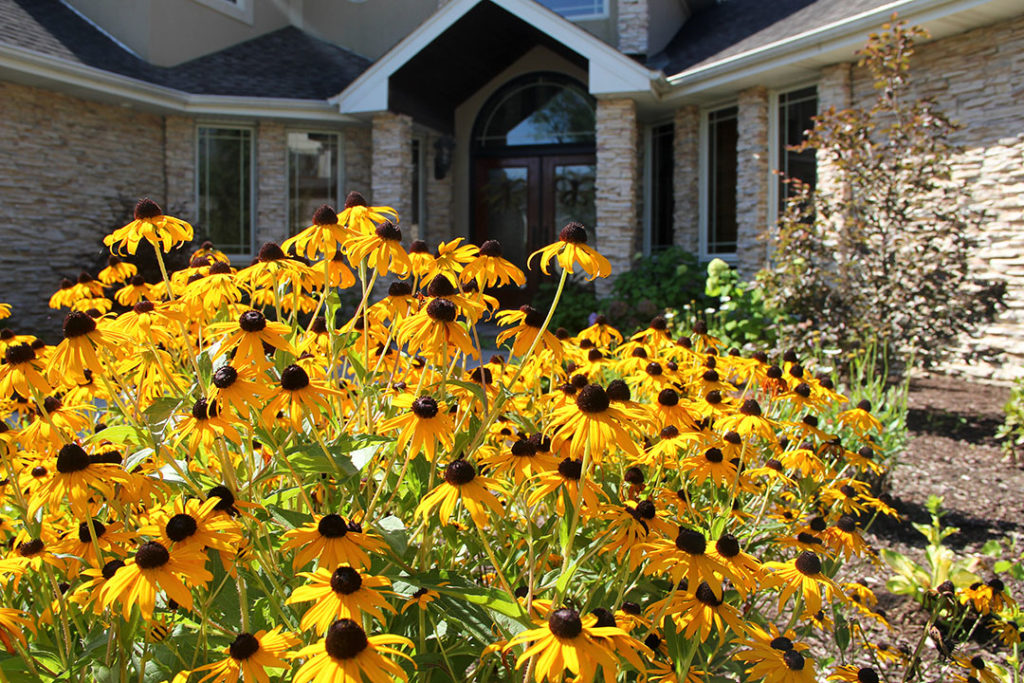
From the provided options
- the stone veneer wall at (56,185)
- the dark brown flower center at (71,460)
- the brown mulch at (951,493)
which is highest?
the stone veneer wall at (56,185)

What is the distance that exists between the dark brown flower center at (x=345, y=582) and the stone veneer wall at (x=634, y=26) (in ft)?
36.7

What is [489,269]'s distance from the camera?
187cm

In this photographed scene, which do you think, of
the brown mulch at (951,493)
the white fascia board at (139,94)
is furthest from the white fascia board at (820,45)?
the white fascia board at (139,94)

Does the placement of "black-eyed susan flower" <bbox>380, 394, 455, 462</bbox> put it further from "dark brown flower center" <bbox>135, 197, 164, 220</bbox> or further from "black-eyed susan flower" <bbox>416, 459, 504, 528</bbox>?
"dark brown flower center" <bbox>135, 197, 164, 220</bbox>

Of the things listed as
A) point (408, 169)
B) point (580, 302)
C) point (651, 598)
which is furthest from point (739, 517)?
point (408, 169)

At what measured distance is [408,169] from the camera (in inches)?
426

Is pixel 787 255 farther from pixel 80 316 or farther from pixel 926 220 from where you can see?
pixel 80 316

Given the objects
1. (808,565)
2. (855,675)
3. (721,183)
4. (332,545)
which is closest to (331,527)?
(332,545)

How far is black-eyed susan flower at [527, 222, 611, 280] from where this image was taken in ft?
5.41

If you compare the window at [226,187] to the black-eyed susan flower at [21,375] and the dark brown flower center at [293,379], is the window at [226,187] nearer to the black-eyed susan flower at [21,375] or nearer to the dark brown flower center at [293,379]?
the black-eyed susan flower at [21,375]

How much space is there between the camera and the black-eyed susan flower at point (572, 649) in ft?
3.75

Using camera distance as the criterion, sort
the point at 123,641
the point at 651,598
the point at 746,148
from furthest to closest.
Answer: the point at 746,148
the point at 651,598
the point at 123,641

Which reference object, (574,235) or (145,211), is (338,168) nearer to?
(145,211)

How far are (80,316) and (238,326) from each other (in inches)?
12.7
